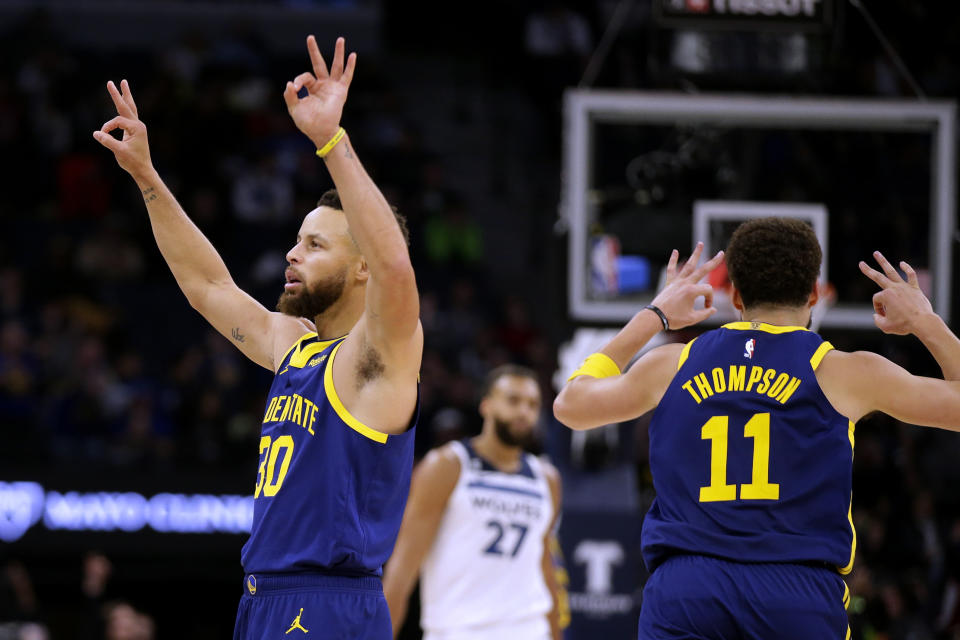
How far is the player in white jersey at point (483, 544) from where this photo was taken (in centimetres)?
706

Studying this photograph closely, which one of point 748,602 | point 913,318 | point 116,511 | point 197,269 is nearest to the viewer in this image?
point 748,602

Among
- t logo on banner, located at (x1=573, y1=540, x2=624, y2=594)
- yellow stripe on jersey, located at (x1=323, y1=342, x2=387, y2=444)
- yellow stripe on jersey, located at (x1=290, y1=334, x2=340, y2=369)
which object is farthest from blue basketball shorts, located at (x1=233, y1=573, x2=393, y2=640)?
t logo on banner, located at (x1=573, y1=540, x2=624, y2=594)

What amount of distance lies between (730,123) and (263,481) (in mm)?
4614

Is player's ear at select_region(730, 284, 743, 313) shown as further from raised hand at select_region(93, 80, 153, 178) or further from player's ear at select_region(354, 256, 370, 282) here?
raised hand at select_region(93, 80, 153, 178)

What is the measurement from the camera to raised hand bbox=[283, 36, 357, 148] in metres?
3.68

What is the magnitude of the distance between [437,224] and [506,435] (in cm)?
857

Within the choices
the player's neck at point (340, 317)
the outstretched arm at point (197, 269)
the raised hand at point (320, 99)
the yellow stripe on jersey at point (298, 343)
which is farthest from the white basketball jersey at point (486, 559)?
the raised hand at point (320, 99)

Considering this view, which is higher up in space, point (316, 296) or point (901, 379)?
point (316, 296)

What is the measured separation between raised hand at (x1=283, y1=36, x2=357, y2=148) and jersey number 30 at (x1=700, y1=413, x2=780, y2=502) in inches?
55.7

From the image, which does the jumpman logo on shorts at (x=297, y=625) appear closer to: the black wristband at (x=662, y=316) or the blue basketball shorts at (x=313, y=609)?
the blue basketball shorts at (x=313, y=609)

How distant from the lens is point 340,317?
4.32 meters

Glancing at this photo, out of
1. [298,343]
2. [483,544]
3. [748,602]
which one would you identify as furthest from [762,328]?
[483,544]

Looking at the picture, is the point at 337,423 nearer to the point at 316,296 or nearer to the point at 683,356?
the point at 316,296

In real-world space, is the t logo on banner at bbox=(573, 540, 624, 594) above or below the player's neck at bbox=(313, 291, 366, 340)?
below
